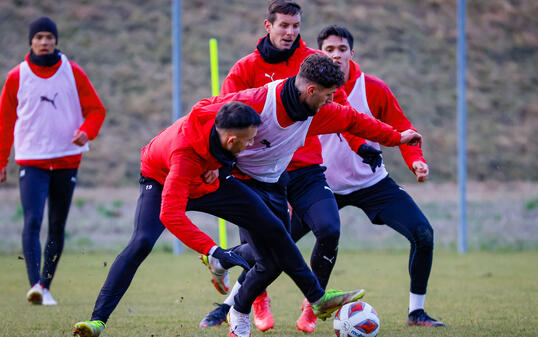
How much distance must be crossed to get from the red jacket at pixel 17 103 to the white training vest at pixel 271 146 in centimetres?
263

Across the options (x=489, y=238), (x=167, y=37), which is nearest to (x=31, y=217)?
(x=489, y=238)

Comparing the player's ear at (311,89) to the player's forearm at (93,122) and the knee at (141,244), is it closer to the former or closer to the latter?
the knee at (141,244)

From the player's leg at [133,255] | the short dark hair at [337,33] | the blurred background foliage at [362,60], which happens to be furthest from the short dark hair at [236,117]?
the blurred background foliage at [362,60]

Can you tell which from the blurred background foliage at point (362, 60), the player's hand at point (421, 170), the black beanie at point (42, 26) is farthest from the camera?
the blurred background foliage at point (362, 60)

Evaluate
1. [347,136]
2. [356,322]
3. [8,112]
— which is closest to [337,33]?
[347,136]

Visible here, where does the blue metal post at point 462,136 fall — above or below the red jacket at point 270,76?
below

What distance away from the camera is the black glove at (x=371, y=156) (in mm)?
5387

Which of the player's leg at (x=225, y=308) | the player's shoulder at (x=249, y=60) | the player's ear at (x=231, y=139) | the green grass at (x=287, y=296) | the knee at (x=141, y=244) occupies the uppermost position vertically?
the player's shoulder at (x=249, y=60)

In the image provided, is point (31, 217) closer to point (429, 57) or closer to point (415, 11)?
point (429, 57)

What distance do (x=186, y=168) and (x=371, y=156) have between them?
5.44 feet

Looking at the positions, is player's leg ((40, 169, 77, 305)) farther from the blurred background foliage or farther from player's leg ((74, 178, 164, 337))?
the blurred background foliage

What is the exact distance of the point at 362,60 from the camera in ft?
64.5

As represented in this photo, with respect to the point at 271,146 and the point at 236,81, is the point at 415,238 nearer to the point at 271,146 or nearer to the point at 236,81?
the point at 271,146

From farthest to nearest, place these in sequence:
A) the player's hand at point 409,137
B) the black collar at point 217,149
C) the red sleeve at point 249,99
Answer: the player's hand at point 409,137
the red sleeve at point 249,99
the black collar at point 217,149
